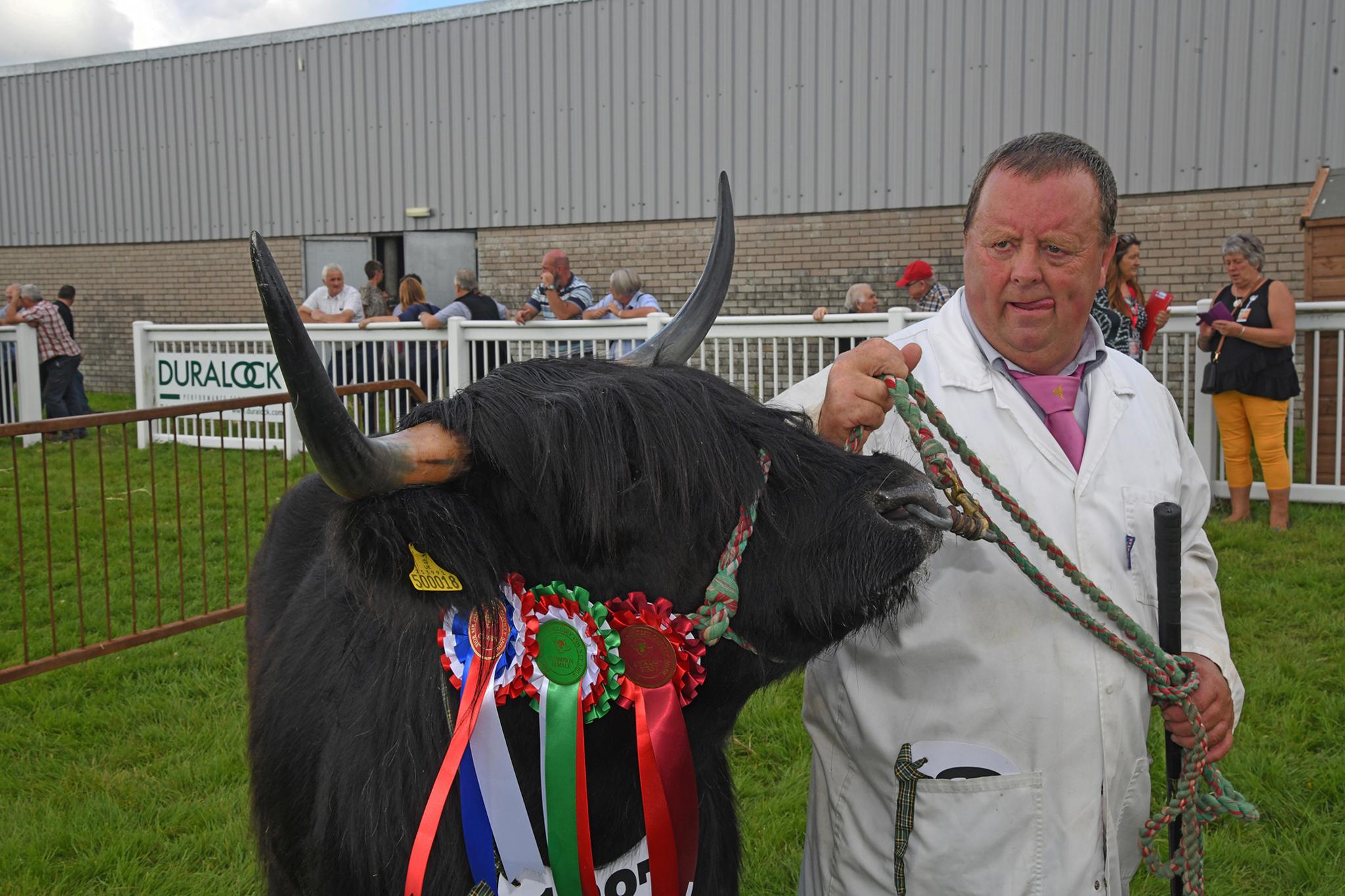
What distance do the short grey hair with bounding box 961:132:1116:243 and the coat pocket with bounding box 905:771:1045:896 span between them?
1.13m

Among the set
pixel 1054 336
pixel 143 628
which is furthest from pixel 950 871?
pixel 143 628

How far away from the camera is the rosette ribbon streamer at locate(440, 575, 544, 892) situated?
1819mm

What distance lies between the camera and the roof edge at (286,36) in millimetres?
16328

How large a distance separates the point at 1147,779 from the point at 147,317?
67.7ft

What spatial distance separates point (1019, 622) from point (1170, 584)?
0.29 meters

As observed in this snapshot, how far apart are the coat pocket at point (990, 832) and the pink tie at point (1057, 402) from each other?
2.31 ft

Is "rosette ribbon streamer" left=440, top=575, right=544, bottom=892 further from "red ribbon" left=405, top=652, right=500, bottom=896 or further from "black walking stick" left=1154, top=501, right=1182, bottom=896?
"black walking stick" left=1154, top=501, right=1182, bottom=896

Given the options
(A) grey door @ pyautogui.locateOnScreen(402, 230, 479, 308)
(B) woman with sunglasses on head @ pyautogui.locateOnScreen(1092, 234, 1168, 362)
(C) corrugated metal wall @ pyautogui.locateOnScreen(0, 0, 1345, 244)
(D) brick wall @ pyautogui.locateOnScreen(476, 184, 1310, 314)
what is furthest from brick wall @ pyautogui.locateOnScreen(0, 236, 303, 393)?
(B) woman with sunglasses on head @ pyautogui.locateOnScreen(1092, 234, 1168, 362)

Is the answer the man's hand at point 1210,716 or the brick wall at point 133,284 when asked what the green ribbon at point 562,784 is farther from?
the brick wall at point 133,284

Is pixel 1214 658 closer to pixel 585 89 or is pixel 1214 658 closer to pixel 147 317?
pixel 585 89

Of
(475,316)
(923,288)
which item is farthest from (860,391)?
(475,316)

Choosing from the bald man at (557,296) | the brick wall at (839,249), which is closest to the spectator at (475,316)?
the bald man at (557,296)

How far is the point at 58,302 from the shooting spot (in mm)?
13789

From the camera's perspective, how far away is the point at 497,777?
1831 mm
